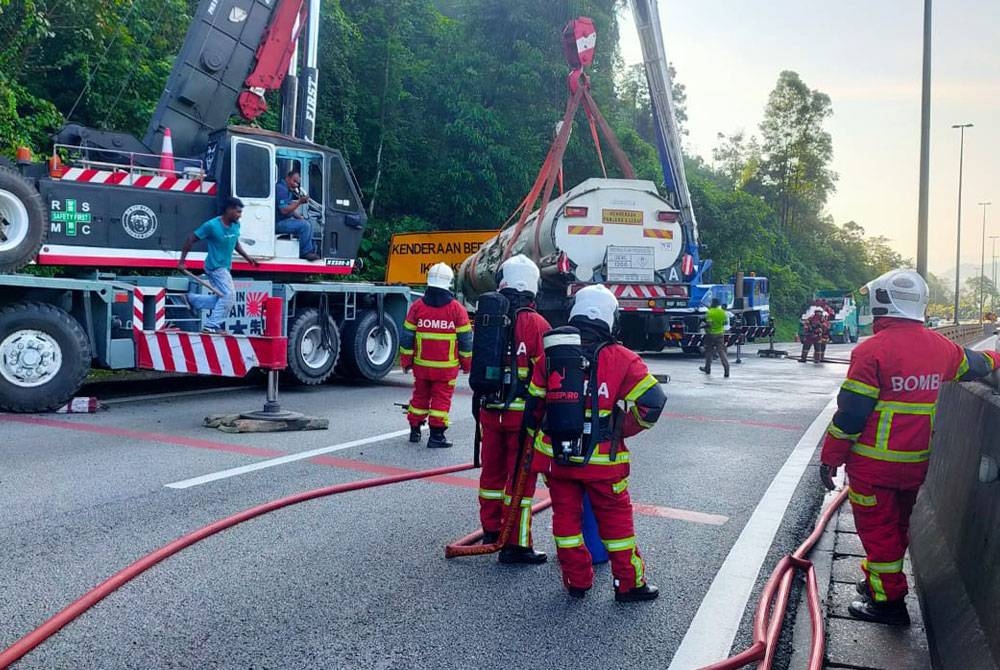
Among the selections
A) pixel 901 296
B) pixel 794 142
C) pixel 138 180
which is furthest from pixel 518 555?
pixel 794 142

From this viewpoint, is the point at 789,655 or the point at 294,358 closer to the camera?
the point at 789,655

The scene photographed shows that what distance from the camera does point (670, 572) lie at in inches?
177

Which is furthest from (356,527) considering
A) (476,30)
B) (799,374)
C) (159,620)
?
(476,30)

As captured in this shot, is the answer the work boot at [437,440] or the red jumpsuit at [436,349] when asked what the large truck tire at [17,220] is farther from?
the work boot at [437,440]

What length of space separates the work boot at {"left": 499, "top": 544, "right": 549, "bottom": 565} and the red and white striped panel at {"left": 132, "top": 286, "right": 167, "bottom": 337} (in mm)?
6450

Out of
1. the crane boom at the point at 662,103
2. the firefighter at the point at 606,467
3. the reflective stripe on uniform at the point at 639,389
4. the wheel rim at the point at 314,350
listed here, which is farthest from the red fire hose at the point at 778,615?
the crane boom at the point at 662,103

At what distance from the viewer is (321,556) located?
4.59 m

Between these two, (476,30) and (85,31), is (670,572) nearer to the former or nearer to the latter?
(85,31)

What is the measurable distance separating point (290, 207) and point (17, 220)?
3242 mm

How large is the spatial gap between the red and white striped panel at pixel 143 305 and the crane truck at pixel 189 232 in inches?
→ 0.5

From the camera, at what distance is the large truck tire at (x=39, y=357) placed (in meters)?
8.80

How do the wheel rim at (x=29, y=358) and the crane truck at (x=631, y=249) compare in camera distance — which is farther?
the crane truck at (x=631, y=249)

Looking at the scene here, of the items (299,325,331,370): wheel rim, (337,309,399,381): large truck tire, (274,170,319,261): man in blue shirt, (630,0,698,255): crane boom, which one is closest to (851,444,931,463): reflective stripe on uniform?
(299,325,331,370): wheel rim

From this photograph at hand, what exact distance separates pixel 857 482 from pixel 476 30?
25.6m
